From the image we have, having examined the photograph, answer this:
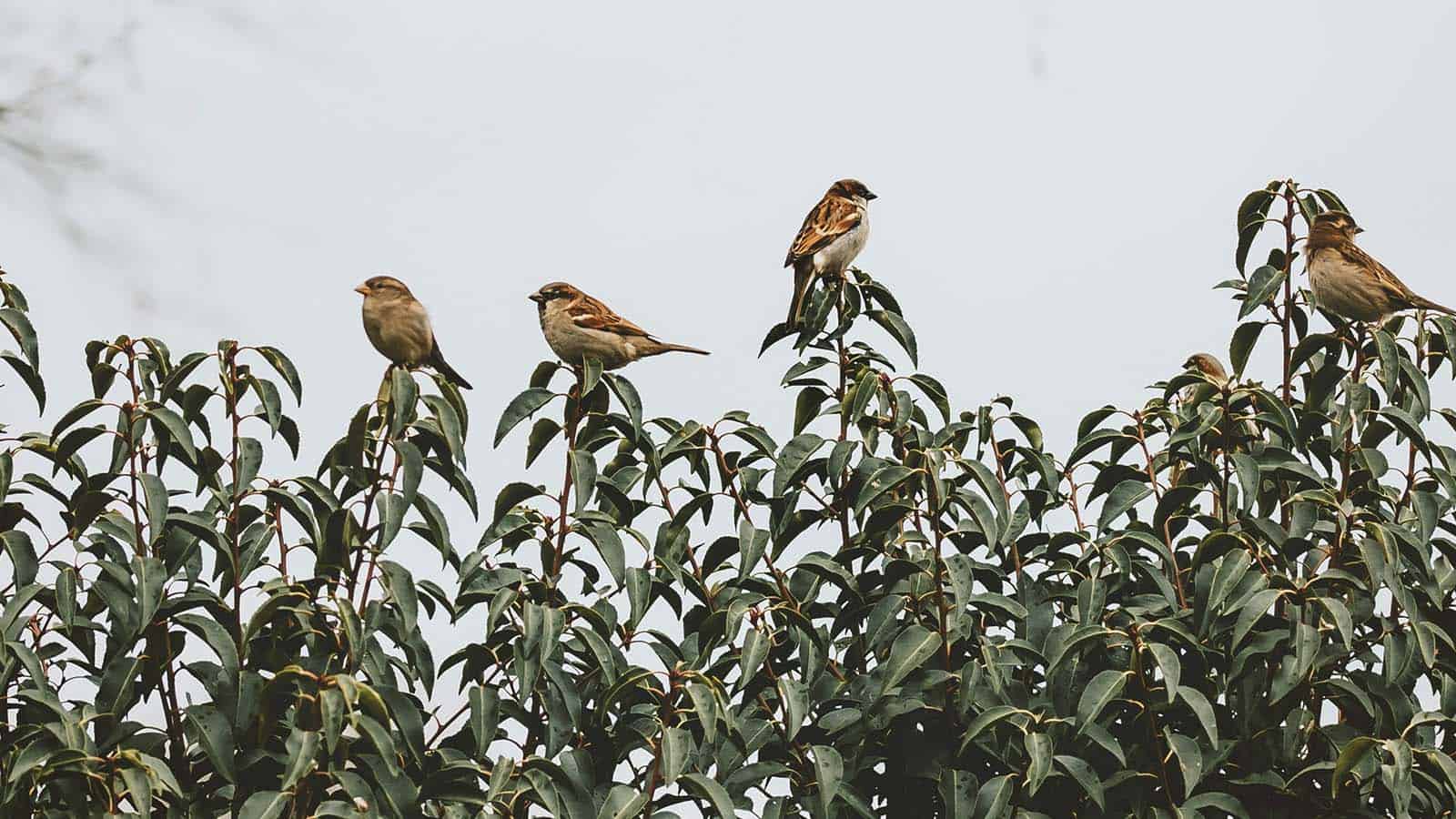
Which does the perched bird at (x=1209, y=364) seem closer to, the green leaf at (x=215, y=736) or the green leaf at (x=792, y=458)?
the green leaf at (x=792, y=458)

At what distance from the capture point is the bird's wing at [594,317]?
16.2ft

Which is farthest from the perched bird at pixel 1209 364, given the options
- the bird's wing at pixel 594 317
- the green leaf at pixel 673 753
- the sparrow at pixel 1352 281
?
the green leaf at pixel 673 753

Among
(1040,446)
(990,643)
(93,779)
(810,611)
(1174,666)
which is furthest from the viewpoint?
(1040,446)

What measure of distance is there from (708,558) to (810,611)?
0.29m

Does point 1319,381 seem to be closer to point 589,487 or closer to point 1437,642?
point 1437,642

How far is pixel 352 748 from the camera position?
350 cm

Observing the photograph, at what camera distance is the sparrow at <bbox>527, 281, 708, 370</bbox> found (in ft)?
16.1

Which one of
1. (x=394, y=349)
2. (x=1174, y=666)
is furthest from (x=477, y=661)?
(x=1174, y=666)

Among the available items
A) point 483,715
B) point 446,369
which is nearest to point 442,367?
point 446,369

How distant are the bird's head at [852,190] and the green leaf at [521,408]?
9.18 feet

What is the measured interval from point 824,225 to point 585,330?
1489 millimetres

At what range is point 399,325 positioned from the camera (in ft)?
14.8

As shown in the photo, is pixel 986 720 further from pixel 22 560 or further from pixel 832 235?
pixel 832 235

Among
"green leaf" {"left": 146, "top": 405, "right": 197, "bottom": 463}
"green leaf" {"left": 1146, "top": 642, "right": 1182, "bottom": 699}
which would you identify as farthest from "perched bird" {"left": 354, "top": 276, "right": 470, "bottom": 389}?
"green leaf" {"left": 1146, "top": 642, "right": 1182, "bottom": 699}
